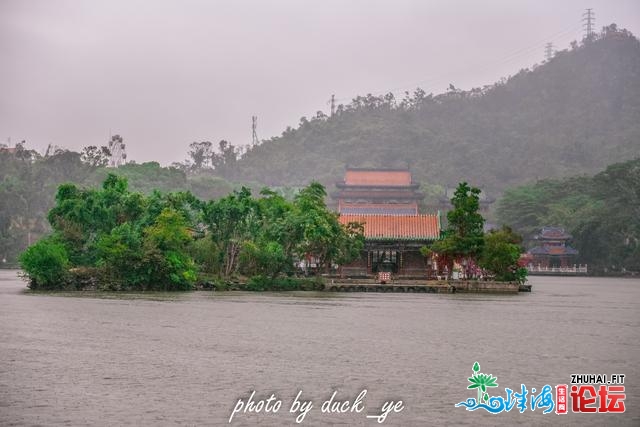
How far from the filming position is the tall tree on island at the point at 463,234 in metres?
47.8

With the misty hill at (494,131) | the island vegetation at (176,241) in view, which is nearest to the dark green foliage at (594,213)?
the misty hill at (494,131)

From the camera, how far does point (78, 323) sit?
2798cm

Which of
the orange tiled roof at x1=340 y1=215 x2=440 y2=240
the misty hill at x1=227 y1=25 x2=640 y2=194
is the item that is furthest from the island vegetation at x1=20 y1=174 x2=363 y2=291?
the misty hill at x1=227 y1=25 x2=640 y2=194

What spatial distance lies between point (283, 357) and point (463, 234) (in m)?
28.5

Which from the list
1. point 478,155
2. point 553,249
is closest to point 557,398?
point 553,249

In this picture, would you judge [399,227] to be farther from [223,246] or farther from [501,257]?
[223,246]

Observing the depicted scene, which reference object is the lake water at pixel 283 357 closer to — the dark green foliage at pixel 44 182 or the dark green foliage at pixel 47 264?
the dark green foliage at pixel 47 264

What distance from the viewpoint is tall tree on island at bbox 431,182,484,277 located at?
157 feet

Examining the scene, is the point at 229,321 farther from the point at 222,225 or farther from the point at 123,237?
the point at 222,225

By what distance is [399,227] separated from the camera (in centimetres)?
5428

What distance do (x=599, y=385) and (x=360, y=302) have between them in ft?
76.1

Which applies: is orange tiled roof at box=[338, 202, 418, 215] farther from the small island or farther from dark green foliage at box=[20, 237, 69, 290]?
dark green foliage at box=[20, 237, 69, 290]

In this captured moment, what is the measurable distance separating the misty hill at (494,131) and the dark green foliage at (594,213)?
30.5 metres

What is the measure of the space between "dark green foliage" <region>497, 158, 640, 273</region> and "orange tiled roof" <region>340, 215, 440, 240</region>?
32506mm
